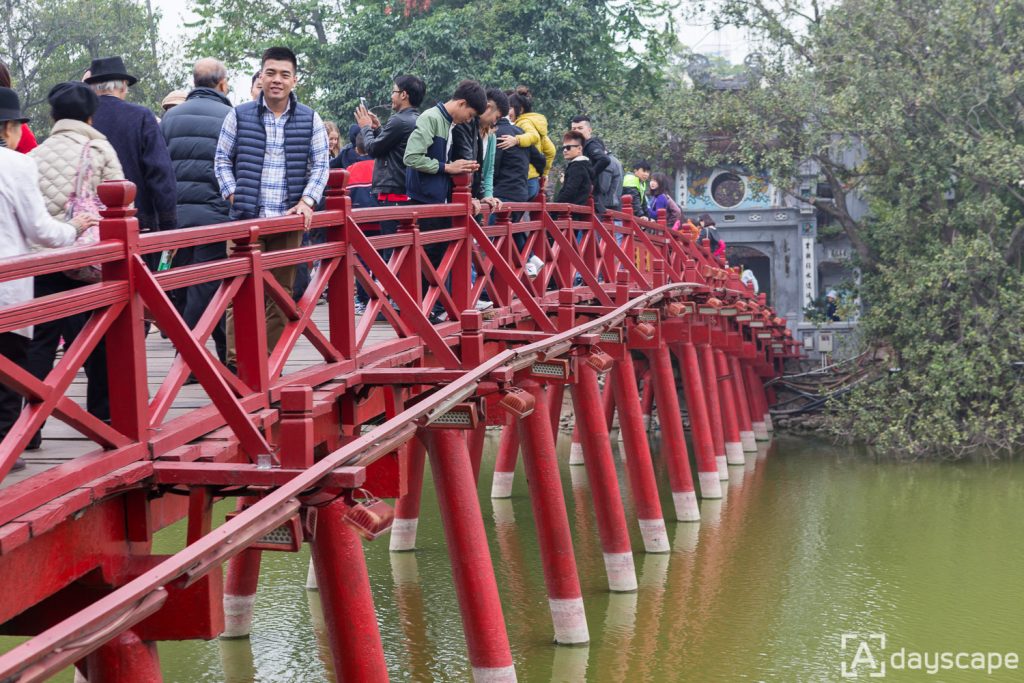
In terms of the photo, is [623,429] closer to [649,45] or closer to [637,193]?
[637,193]

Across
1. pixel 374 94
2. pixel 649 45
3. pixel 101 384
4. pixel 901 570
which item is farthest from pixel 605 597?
pixel 649 45

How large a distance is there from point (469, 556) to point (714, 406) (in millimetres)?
10208

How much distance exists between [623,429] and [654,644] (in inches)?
121

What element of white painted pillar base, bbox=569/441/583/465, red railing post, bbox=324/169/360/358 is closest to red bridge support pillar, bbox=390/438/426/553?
white painted pillar base, bbox=569/441/583/465

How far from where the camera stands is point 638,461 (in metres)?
12.5

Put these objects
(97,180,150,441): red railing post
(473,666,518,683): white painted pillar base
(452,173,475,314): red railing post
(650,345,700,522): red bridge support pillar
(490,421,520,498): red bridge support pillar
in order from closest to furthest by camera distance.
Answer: (97,180,150,441): red railing post, (473,666,518,683): white painted pillar base, (452,173,475,314): red railing post, (650,345,700,522): red bridge support pillar, (490,421,520,498): red bridge support pillar

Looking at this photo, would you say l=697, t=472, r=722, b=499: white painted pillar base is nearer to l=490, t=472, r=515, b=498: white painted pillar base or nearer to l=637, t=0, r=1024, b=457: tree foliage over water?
l=490, t=472, r=515, b=498: white painted pillar base

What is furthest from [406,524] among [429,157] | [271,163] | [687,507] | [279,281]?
[271,163]

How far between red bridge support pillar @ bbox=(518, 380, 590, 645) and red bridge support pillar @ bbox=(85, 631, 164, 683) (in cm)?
541

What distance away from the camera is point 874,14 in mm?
19453

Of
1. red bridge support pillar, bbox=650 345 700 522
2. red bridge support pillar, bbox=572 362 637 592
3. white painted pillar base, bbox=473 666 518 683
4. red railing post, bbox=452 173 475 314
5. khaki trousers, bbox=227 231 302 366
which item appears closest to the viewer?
khaki trousers, bbox=227 231 302 366

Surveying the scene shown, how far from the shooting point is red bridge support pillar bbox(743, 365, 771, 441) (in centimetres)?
2156

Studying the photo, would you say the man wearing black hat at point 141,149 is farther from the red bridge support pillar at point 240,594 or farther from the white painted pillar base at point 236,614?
the white painted pillar base at point 236,614

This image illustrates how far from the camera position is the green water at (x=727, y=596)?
952cm
